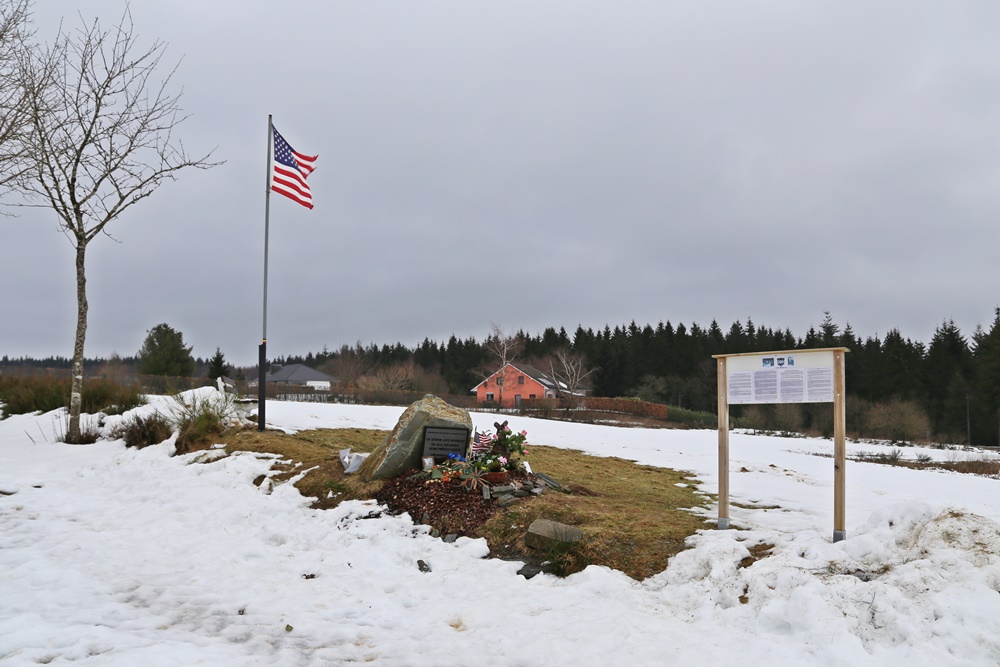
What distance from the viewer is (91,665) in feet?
11.9

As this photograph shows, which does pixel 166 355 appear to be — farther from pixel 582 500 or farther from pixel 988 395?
pixel 988 395

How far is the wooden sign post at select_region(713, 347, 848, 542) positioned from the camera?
227 inches

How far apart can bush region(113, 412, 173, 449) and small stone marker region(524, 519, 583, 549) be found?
876 cm

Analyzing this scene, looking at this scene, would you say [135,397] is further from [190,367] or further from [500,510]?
[190,367]

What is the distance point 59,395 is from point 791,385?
18.5 metres

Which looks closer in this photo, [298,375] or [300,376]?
[300,376]

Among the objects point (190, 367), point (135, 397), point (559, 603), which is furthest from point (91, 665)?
point (190, 367)

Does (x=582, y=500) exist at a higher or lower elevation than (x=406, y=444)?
lower

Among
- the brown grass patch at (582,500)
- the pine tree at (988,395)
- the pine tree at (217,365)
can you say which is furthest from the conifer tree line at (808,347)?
the brown grass patch at (582,500)

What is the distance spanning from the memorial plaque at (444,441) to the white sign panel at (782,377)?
4035mm

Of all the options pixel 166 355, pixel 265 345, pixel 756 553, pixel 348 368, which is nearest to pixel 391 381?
pixel 348 368

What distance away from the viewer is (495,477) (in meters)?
8.29

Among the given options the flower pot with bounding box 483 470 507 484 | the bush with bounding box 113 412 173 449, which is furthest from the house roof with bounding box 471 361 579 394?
the flower pot with bounding box 483 470 507 484

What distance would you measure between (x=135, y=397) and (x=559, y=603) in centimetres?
1435
